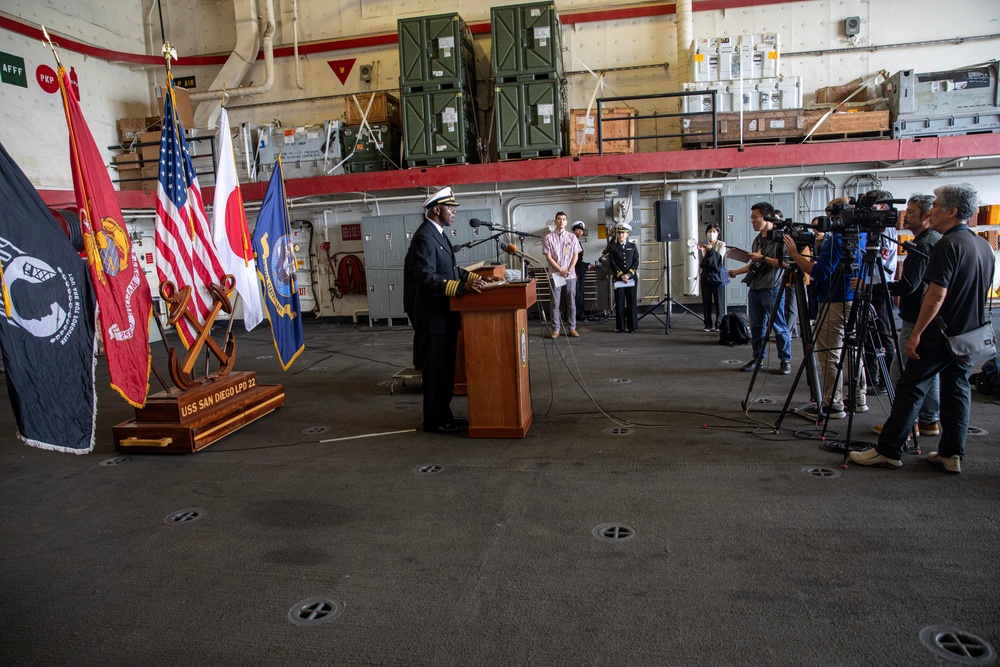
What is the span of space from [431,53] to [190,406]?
8.95m

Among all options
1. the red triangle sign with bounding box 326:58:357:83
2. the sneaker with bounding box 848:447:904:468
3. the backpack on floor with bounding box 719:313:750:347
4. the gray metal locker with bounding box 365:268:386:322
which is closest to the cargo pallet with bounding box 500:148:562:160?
the gray metal locker with bounding box 365:268:386:322

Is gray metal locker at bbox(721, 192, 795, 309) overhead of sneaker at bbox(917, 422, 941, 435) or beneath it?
overhead

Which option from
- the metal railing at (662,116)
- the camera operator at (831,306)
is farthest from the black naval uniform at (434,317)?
the metal railing at (662,116)

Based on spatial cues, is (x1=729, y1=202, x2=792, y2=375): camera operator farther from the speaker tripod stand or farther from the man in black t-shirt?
the speaker tripod stand

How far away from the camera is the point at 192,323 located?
535cm

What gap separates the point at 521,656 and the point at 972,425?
431cm

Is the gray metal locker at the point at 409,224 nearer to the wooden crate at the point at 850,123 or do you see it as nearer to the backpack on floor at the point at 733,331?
the backpack on floor at the point at 733,331

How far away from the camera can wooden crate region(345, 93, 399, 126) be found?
12.7 m

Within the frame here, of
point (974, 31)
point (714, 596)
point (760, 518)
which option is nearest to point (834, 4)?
point (974, 31)

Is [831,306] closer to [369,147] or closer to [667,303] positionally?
[667,303]

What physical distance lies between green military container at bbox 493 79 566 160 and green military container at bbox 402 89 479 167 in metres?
0.75

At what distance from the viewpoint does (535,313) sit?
12.0 m

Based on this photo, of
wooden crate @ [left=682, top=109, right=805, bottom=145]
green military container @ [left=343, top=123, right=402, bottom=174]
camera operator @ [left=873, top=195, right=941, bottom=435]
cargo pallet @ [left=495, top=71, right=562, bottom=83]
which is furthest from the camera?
green military container @ [left=343, top=123, right=402, bottom=174]

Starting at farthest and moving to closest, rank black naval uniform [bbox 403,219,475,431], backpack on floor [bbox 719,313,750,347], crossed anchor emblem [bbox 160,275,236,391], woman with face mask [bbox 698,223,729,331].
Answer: woman with face mask [bbox 698,223,729,331] → backpack on floor [bbox 719,313,750,347] → crossed anchor emblem [bbox 160,275,236,391] → black naval uniform [bbox 403,219,475,431]
